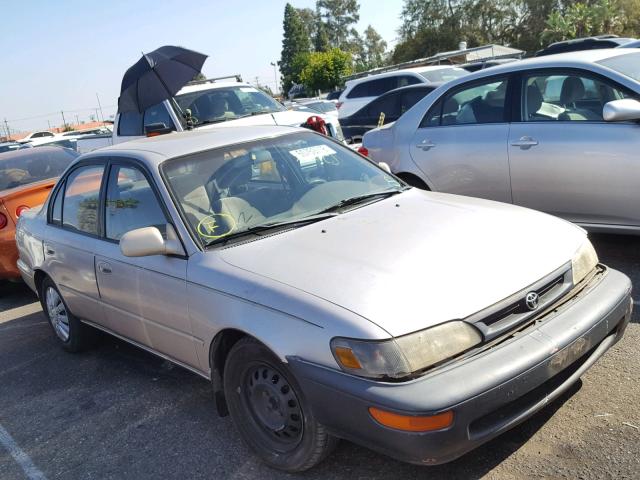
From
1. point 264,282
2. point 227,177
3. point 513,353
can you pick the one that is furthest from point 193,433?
point 513,353

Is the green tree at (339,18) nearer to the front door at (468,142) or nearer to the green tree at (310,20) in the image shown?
the green tree at (310,20)

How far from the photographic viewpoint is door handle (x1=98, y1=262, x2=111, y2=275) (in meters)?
4.03

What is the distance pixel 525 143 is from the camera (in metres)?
5.22

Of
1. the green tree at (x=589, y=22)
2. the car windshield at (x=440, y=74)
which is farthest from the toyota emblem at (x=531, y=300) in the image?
the green tree at (x=589, y=22)

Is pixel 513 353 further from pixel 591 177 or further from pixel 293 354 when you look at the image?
pixel 591 177

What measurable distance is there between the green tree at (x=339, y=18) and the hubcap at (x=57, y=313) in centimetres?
8934

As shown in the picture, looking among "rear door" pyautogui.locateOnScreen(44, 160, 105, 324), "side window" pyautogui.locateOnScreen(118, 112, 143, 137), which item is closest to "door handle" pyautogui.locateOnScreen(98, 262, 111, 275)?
"rear door" pyautogui.locateOnScreen(44, 160, 105, 324)

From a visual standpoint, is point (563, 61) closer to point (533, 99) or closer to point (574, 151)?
point (533, 99)

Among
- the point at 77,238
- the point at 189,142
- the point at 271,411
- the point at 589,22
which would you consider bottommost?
the point at 271,411

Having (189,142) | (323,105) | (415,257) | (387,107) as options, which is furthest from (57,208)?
(323,105)

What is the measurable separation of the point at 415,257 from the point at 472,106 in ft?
10.6

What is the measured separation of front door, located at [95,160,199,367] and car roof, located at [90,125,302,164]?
14 centimetres

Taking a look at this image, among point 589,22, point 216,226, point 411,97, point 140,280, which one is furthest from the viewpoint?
point 589,22

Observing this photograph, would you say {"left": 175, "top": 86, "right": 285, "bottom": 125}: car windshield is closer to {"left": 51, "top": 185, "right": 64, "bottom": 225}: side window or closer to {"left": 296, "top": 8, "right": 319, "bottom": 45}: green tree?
{"left": 51, "top": 185, "right": 64, "bottom": 225}: side window
